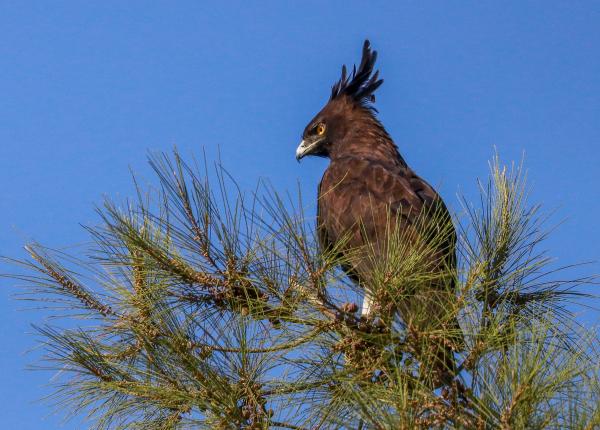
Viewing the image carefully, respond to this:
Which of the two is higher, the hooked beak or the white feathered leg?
the hooked beak

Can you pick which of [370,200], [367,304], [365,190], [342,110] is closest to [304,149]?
[342,110]

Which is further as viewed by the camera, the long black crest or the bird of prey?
the long black crest

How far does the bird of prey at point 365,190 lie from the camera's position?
3.89 metres

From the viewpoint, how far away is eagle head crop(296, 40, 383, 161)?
685cm

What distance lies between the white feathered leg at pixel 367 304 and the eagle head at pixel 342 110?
10.8 feet

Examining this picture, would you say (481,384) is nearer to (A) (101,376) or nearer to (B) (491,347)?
(B) (491,347)

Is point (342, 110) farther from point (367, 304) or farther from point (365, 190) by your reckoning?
point (367, 304)

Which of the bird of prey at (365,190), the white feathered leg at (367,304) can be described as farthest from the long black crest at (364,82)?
the white feathered leg at (367,304)

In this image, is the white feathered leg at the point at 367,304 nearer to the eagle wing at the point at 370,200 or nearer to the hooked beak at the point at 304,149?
the eagle wing at the point at 370,200

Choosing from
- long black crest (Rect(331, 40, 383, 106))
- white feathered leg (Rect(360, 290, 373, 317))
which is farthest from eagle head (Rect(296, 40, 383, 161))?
white feathered leg (Rect(360, 290, 373, 317))

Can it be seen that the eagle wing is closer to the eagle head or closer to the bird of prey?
the bird of prey

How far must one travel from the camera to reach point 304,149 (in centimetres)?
699

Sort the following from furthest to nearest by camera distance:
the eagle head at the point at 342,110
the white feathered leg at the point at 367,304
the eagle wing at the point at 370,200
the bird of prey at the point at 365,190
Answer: the eagle head at the point at 342,110 < the eagle wing at the point at 370,200 < the bird of prey at the point at 365,190 < the white feathered leg at the point at 367,304

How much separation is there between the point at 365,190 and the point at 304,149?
155cm
